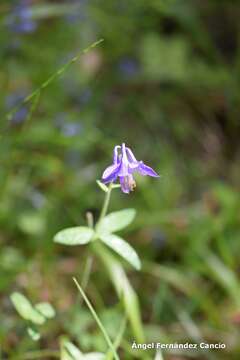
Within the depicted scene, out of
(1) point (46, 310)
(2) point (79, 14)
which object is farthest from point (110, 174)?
(2) point (79, 14)

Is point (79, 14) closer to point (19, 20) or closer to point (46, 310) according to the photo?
point (19, 20)

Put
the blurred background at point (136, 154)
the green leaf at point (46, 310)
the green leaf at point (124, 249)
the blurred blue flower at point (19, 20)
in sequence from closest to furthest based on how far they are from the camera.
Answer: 1. the green leaf at point (124, 249)
2. the green leaf at point (46, 310)
3. the blurred background at point (136, 154)
4. the blurred blue flower at point (19, 20)

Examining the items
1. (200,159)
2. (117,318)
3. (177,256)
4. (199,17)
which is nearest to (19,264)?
Result: (117,318)

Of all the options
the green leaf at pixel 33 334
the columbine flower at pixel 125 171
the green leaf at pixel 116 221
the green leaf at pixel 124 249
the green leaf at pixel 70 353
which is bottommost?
the green leaf at pixel 70 353

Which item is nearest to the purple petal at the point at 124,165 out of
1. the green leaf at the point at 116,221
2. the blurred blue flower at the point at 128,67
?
the green leaf at the point at 116,221

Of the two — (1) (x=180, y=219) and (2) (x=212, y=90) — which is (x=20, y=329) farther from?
(2) (x=212, y=90)

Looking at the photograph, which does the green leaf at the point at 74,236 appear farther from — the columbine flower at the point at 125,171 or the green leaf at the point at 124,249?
the columbine flower at the point at 125,171
